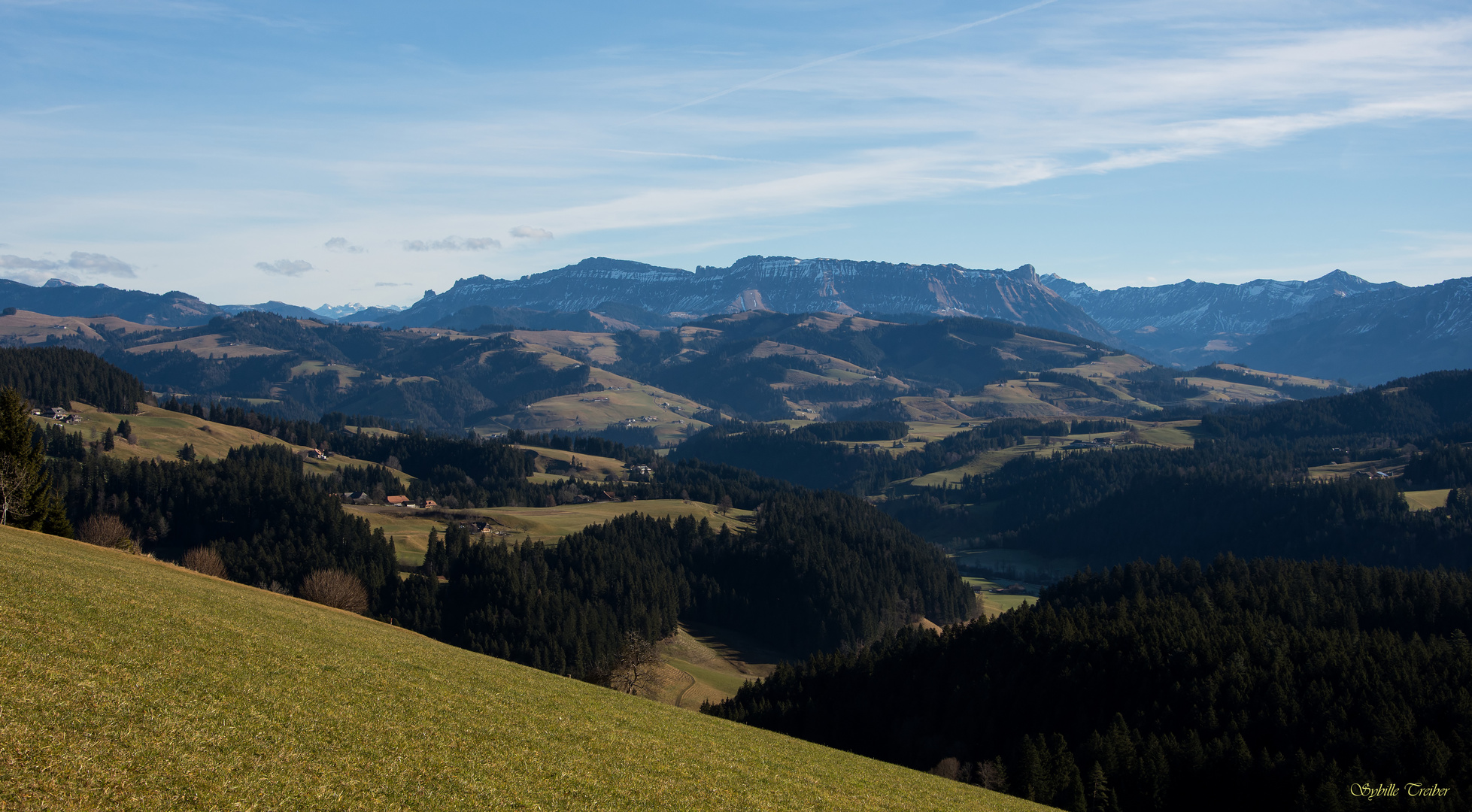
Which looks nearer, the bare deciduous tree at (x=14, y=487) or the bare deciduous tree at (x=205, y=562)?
the bare deciduous tree at (x=14, y=487)

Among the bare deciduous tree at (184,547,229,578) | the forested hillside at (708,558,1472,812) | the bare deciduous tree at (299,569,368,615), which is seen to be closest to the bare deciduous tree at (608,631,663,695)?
the forested hillside at (708,558,1472,812)

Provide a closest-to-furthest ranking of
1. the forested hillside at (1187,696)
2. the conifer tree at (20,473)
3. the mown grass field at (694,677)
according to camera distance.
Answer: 1. the conifer tree at (20,473)
2. the forested hillside at (1187,696)
3. the mown grass field at (694,677)

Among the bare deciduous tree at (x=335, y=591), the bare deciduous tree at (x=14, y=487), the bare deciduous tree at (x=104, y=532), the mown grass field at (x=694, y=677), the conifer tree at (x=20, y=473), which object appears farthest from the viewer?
the mown grass field at (x=694, y=677)

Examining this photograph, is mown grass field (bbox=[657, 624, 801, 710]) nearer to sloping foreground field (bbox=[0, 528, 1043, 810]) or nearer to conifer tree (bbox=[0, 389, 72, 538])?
conifer tree (bbox=[0, 389, 72, 538])

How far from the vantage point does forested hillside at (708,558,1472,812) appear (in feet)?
283

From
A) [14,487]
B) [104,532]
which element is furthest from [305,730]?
[104,532]

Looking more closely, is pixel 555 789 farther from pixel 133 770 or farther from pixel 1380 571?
pixel 1380 571

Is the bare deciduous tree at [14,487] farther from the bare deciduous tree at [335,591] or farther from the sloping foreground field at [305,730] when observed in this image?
the bare deciduous tree at [335,591]

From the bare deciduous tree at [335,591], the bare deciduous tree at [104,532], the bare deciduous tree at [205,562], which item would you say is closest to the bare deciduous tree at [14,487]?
the bare deciduous tree at [104,532]

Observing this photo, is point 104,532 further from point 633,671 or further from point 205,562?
point 633,671

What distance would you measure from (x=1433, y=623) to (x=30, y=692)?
164m

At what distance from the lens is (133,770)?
79.5 feet

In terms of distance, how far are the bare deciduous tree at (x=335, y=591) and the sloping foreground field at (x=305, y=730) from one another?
3275 inches

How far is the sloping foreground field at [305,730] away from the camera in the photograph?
979 inches
